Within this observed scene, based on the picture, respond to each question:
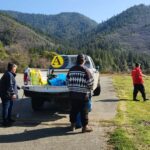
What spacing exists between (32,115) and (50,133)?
8.41 feet

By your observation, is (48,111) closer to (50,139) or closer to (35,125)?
(35,125)

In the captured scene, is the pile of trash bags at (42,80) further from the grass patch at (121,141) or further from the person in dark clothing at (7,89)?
the grass patch at (121,141)

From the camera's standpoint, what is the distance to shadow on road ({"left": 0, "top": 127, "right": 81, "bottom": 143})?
30.8ft

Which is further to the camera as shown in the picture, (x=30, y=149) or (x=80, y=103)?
(x=80, y=103)

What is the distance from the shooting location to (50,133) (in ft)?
32.9

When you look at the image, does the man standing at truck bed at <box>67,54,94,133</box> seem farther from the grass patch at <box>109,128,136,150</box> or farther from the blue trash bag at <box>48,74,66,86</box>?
the blue trash bag at <box>48,74,66,86</box>

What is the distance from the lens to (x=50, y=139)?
9.41 metres

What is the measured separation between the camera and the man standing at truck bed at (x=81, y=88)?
10070mm

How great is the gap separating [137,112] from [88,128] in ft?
11.7

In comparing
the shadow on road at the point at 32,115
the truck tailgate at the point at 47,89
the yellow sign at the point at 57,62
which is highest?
the yellow sign at the point at 57,62

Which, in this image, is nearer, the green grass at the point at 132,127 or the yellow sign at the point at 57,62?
the green grass at the point at 132,127

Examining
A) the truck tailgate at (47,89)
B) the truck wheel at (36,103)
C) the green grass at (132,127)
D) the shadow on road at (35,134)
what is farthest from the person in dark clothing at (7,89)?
the green grass at (132,127)

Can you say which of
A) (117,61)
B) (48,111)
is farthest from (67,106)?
(117,61)

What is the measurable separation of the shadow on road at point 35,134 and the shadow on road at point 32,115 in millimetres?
857
